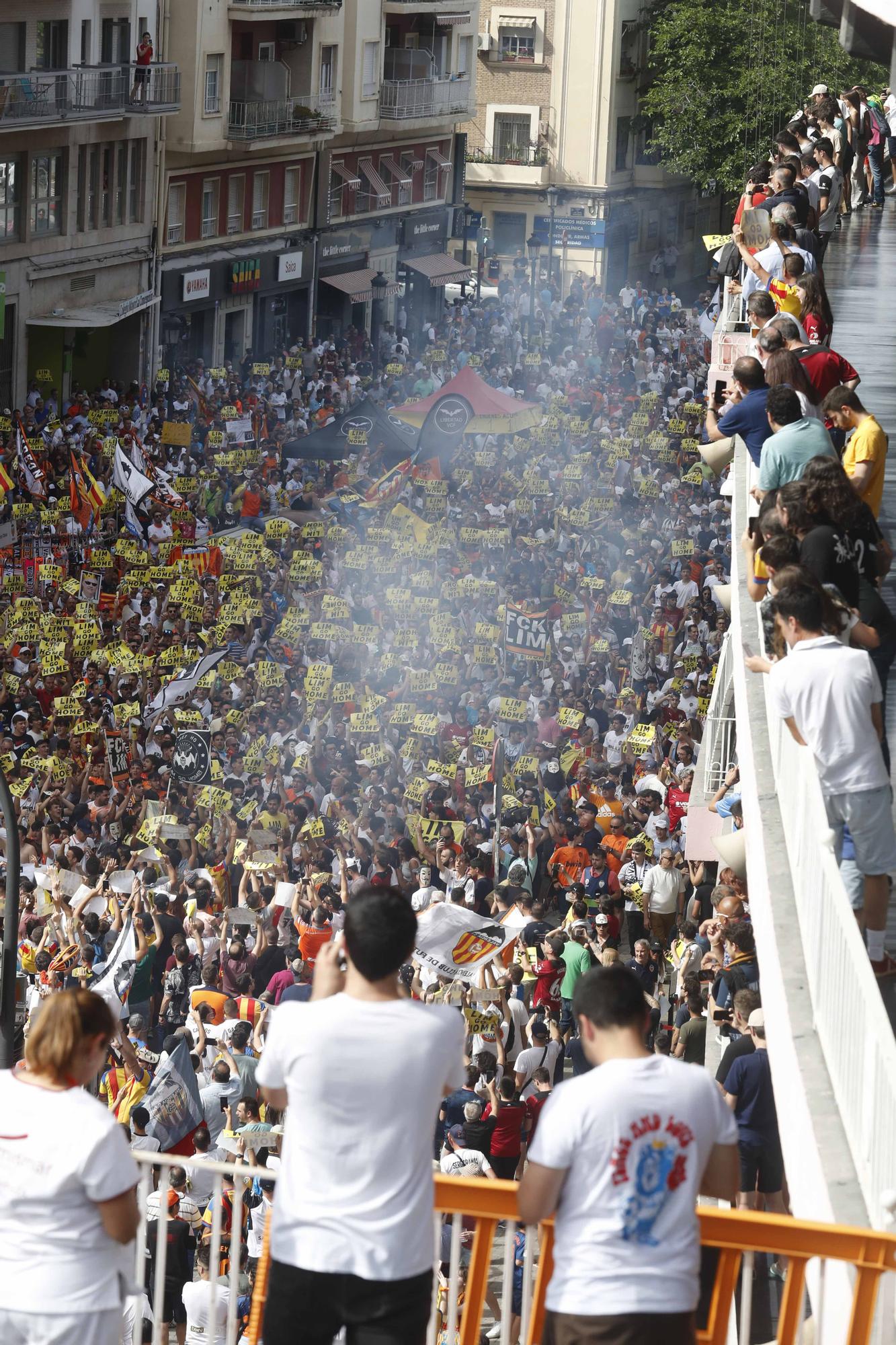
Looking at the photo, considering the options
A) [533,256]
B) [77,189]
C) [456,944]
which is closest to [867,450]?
[456,944]

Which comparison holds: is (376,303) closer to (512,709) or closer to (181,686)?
(181,686)

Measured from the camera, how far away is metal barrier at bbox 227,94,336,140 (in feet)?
149

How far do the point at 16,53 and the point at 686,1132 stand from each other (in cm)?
3763

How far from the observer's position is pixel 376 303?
5616 centimetres

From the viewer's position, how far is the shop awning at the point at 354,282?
172 ft

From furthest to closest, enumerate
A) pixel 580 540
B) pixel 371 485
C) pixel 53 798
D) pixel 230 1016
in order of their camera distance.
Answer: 1. pixel 371 485
2. pixel 580 540
3. pixel 53 798
4. pixel 230 1016

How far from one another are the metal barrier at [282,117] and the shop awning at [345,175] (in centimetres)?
283

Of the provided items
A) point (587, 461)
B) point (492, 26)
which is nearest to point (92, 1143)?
point (587, 461)

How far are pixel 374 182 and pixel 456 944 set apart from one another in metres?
44.0

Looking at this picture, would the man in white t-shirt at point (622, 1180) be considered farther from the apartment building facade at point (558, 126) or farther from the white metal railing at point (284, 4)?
the apartment building facade at point (558, 126)

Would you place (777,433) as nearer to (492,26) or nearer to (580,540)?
(580,540)

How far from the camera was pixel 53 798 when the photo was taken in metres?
18.5

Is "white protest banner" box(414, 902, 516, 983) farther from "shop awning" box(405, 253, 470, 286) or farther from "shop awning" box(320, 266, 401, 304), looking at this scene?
"shop awning" box(405, 253, 470, 286)

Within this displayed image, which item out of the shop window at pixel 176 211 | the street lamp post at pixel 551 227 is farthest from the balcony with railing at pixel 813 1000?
the street lamp post at pixel 551 227
